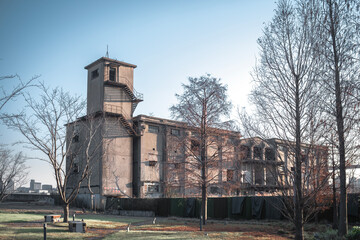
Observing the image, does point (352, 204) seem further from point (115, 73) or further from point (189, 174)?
point (115, 73)

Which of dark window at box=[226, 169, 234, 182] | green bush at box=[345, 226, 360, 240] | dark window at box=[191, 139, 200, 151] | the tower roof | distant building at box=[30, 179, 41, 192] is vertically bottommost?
distant building at box=[30, 179, 41, 192]

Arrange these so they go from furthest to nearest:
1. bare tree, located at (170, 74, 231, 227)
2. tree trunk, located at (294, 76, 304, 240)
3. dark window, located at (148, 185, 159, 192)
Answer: dark window, located at (148, 185, 159, 192), bare tree, located at (170, 74, 231, 227), tree trunk, located at (294, 76, 304, 240)

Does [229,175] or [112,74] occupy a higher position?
[112,74]

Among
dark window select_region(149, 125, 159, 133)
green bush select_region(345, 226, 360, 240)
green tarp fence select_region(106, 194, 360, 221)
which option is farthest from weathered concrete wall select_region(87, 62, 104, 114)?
green bush select_region(345, 226, 360, 240)

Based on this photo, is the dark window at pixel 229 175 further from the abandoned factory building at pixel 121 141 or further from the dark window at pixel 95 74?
the dark window at pixel 95 74

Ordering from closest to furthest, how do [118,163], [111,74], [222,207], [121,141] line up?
[222,207]
[118,163]
[121,141]
[111,74]

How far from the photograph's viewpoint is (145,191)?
48281 mm

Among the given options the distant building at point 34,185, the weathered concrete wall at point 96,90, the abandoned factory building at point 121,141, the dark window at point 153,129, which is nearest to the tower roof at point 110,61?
the abandoned factory building at point 121,141

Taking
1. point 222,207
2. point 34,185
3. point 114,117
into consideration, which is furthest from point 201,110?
point 34,185

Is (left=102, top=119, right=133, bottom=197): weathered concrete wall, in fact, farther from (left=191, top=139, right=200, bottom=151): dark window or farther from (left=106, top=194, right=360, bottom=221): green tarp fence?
(left=191, top=139, right=200, bottom=151): dark window

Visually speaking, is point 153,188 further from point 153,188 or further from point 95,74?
point 95,74

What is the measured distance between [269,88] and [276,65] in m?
0.72

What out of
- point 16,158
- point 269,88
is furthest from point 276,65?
point 16,158

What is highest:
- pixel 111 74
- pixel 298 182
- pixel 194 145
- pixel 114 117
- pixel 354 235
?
pixel 111 74
